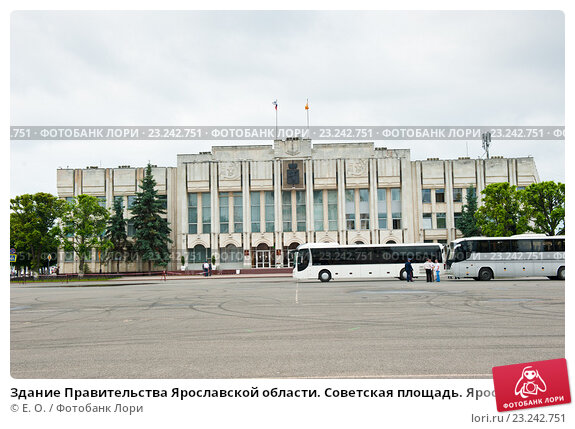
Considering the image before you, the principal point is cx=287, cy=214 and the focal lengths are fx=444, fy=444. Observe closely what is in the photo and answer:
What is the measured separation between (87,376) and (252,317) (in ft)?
21.4

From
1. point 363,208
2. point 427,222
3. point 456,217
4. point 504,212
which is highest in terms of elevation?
point 363,208

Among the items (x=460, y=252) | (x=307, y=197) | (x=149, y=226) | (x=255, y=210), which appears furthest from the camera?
(x=255, y=210)

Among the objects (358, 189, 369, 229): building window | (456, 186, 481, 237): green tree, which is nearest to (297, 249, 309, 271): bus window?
(358, 189, 369, 229): building window

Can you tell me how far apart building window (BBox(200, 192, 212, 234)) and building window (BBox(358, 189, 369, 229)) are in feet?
65.1

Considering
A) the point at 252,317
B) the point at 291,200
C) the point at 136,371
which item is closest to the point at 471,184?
the point at 291,200

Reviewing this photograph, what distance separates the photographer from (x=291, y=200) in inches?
2309

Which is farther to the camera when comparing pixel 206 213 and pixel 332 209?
pixel 206 213

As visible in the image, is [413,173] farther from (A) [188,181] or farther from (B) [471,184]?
(A) [188,181]

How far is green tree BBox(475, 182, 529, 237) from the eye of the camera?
42000 mm

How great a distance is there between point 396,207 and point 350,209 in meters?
6.07

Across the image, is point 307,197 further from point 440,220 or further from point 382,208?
point 440,220

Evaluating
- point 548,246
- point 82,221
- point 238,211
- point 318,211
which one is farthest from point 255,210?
point 548,246

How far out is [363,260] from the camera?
33406mm

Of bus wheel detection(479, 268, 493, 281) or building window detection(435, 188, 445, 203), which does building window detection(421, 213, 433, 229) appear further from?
bus wheel detection(479, 268, 493, 281)
